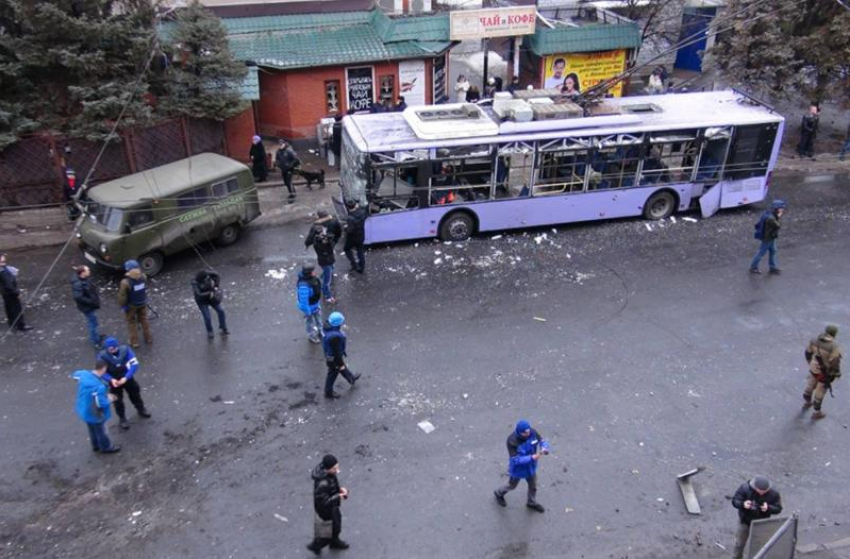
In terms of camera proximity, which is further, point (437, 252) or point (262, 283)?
point (437, 252)

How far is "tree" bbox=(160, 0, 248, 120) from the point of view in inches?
704

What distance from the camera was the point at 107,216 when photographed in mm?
13594

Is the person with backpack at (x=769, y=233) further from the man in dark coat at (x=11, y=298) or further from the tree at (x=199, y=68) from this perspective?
the man in dark coat at (x=11, y=298)

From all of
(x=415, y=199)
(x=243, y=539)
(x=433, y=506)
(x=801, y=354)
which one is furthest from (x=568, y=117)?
(x=243, y=539)

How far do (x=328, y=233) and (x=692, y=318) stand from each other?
22.3 feet

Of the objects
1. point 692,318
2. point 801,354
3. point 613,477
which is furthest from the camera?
point 692,318

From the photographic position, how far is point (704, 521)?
8.45 m

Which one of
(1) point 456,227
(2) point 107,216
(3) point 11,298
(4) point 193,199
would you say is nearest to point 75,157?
(2) point 107,216

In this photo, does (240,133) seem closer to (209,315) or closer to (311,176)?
(311,176)

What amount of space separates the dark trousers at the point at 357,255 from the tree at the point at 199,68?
22.4 ft

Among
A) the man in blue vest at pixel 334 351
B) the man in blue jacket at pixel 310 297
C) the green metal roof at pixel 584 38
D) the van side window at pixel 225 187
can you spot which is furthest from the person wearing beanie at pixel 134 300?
the green metal roof at pixel 584 38

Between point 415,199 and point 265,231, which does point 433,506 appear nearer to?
point 415,199

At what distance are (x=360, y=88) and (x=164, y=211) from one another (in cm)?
967

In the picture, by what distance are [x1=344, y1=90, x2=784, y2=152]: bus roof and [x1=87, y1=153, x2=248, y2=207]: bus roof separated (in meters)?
2.98
